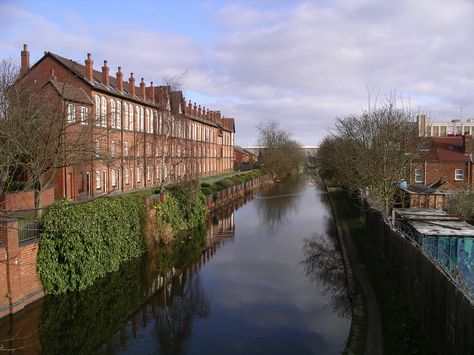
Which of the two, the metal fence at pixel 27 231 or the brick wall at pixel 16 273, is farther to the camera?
the metal fence at pixel 27 231

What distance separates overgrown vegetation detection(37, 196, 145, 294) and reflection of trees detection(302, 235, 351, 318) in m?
7.70

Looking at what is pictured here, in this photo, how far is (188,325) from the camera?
41.6 feet

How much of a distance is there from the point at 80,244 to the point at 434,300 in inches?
425

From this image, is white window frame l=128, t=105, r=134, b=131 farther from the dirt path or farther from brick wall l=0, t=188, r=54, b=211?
the dirt path

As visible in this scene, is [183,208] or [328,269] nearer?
[328,269]

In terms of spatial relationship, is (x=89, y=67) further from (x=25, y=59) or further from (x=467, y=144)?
(x=467, y=144)

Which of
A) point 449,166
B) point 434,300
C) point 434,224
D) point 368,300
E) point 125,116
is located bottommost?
point 368,300

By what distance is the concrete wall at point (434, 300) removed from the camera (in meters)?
6.49

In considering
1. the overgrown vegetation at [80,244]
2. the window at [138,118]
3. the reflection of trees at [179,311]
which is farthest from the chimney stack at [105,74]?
the reflection of trees at [179,311]

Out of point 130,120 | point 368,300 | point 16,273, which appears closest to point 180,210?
point 130,120

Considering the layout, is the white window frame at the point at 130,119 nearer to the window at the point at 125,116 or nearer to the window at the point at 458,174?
the window at the point at 125,116

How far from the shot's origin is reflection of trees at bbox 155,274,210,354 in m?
11.4

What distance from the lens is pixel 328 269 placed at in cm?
1816

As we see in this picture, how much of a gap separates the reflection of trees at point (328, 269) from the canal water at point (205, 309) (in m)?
0.04
